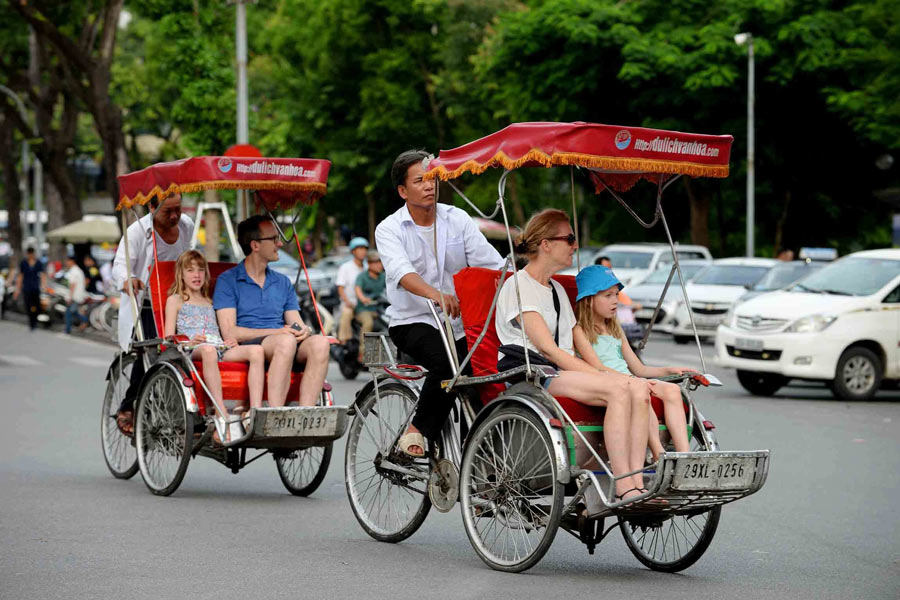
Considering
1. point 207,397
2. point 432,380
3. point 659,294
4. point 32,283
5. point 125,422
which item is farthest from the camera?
point 32,283

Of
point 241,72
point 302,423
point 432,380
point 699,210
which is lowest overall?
point 302,423

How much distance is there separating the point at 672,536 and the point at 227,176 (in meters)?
3.81

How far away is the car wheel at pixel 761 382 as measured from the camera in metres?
17.7

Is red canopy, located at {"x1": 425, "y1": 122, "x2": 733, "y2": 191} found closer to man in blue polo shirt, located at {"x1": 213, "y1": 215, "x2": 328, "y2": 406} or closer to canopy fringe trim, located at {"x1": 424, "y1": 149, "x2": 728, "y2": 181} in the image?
canopy fringe trim, located at {"x1": 424, "y1": 149, "x2": 728, "y2": 181}

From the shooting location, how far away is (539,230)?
7.18 m

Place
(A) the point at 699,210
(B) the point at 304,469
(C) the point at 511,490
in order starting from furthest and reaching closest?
1. (A) the point at 699,210
2. (B) the point at 304,469
3. (C) the point at 511,490

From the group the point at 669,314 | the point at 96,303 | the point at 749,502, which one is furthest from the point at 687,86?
the point at 749,502

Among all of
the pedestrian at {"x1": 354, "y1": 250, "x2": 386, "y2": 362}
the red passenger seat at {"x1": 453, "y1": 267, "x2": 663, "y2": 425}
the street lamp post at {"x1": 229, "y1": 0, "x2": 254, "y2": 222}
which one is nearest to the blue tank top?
the red passenger seat at {"x1": 453, "y1": 267, "x2": 663, "y2": 425}

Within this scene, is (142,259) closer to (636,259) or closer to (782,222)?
(636,259)

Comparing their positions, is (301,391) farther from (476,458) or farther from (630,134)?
(630,134)

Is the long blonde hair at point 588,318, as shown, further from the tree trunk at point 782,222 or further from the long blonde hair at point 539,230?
the tree trunk at point 782,222

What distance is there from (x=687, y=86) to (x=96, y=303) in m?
14.9

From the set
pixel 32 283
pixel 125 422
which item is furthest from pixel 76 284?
pixel 125 422

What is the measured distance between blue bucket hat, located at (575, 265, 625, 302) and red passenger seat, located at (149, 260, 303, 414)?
9.27ft
